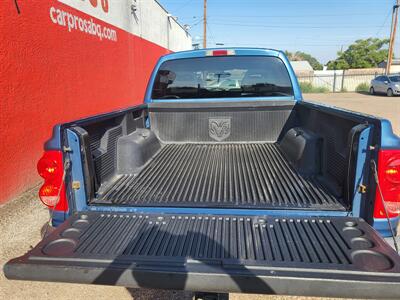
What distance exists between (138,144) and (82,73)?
493 cm

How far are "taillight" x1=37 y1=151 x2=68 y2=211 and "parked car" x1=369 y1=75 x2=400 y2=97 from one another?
26.4 meters

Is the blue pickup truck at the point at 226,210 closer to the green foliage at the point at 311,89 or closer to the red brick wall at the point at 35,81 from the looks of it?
the red brick wall at the point at 35,81

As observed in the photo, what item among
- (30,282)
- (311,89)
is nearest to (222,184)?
(30,282)

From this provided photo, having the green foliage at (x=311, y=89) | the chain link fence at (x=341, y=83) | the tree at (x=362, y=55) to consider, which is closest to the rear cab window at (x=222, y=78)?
the green foliage at (x=311, y=89)

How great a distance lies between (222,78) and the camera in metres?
4.16

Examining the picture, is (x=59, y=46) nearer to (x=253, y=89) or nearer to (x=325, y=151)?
(x=253, y=89)

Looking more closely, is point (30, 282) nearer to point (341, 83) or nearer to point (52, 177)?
point (52, 177)

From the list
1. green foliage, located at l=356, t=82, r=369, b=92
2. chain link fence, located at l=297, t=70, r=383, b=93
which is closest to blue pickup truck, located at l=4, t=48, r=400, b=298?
chain link fence, located at l=297, t=70, r=383, b=93

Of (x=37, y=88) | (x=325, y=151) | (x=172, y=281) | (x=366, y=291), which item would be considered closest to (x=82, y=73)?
(x=37, y=88)

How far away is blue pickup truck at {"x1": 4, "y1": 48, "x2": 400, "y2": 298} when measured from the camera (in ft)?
5.04

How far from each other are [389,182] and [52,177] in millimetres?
2137

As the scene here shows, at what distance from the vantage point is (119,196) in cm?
239

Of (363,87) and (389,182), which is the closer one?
(389,182)

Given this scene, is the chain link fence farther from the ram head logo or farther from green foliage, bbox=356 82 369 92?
the ram head logo
